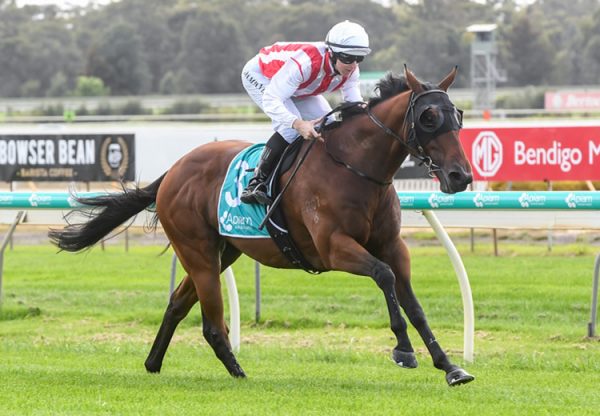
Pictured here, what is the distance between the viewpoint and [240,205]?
6.84 meters

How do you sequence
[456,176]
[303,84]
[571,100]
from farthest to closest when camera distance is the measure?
[571,100], [303,84], [456,176]

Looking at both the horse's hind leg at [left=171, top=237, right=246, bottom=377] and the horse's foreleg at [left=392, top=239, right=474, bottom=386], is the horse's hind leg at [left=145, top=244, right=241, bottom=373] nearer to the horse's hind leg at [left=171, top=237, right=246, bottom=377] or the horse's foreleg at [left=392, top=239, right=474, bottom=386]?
the horse's hind leg at [left=171, top=237, right=246, bottom=377]

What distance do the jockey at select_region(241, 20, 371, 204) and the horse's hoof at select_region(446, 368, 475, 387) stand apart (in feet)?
4.75

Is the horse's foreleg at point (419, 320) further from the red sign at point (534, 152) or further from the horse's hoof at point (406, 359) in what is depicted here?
the red sign at point (534, 152)

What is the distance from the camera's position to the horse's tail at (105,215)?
7.62 m

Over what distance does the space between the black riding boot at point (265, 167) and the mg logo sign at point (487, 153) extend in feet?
22.9

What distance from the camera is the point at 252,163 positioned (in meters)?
6.87

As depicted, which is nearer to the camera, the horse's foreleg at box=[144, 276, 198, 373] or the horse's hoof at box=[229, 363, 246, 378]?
the horse's hoof at box=[229, 363, 246, 378]

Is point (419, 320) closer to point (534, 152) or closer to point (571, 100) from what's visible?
point (534, 152)

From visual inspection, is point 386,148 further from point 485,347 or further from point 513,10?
point 513,10

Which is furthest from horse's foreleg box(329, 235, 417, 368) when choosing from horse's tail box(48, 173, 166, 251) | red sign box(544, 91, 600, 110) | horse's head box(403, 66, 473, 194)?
red sign box(544, 91, 600, 110)

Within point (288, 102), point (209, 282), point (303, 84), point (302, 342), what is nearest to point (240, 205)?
point (209, 282)

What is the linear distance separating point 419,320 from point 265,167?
1.27m

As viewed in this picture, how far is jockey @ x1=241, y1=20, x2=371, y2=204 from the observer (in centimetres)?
634
